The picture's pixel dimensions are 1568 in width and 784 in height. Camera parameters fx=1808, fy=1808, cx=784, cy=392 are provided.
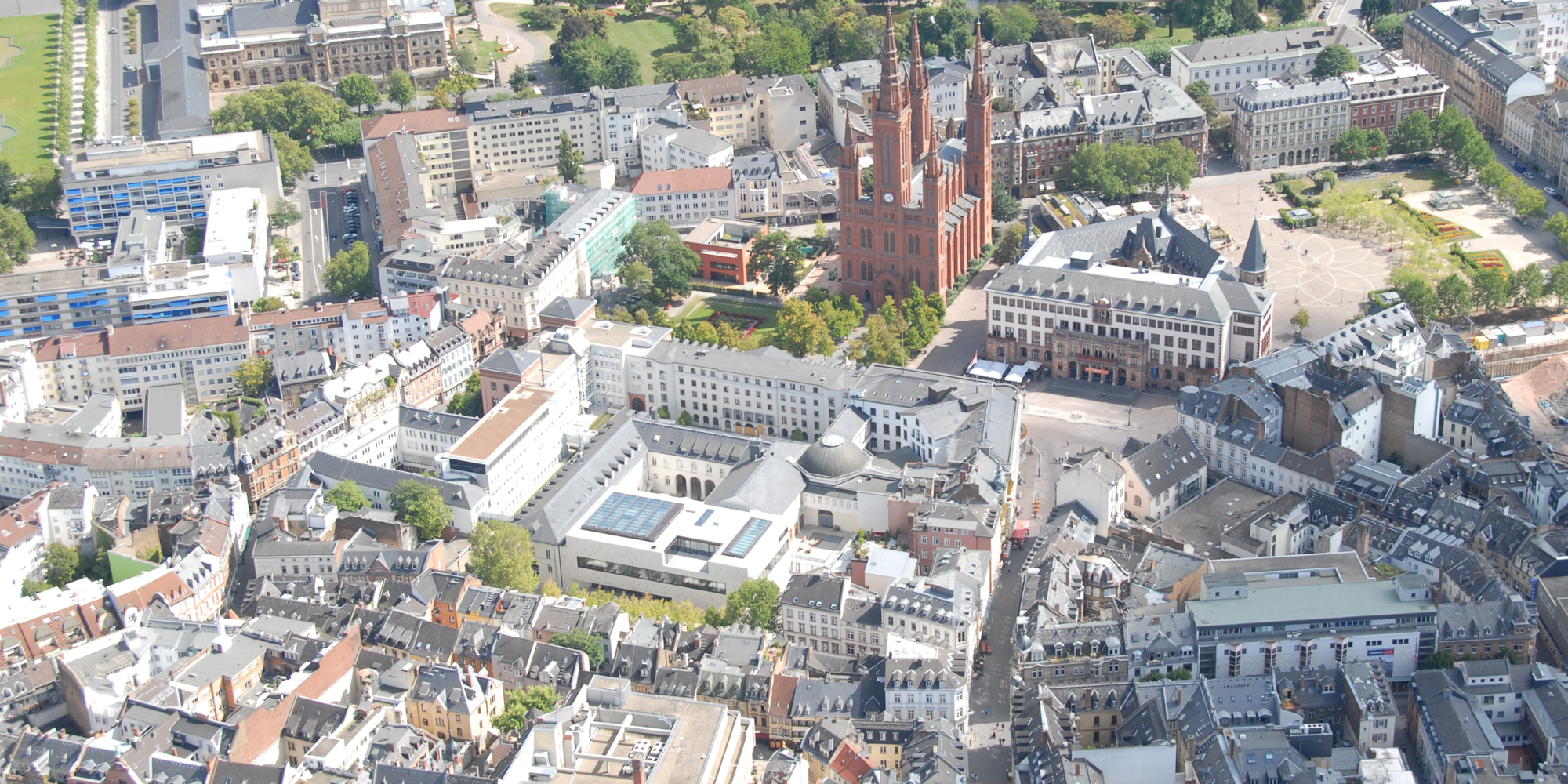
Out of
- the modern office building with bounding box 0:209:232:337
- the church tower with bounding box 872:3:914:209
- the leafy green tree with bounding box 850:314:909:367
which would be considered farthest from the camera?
the modern office building with bounding box 0:209:232:337

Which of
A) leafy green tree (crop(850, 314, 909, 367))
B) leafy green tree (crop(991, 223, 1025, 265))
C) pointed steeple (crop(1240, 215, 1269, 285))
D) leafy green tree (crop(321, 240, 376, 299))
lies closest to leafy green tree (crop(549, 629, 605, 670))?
leafy green tree (crop(850, 314, 909, 367))

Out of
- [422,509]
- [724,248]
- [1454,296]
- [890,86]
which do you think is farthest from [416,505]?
[1454,296]

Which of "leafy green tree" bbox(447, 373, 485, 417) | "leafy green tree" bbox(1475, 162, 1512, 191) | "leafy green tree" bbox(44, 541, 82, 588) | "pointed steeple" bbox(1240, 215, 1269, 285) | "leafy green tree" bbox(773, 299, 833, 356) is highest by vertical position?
"leafy green tree" bbox(1475, 162, 1512, 191)

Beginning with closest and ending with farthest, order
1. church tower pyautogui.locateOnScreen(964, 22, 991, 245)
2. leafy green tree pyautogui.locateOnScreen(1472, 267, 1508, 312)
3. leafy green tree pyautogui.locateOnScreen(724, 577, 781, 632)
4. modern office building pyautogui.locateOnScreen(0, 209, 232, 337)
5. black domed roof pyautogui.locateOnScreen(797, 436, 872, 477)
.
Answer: leafy green tree pyautogui.locateOnScreen(724, 577, 781, 632)
black domed roof pyautogui.locateOnScreen(797, 436, 872, 477)
leafy green tree pyautogui.locateOnScreen(1472, 267, 1508, 312)
modern office building pyautogui.locateOnScreen(0, 209, 232, 337)
church tower pyautogui.locateOnScreen(964, 22, 991, 245)

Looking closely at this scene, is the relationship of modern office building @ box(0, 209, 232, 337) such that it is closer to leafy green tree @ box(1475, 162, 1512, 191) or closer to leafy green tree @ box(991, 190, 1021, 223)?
leafy green tree @ box(991, 190, 1021, 223)

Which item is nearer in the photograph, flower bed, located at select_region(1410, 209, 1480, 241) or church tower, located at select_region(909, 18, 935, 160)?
church tower, located at select_region(909, 18, 935, 160)

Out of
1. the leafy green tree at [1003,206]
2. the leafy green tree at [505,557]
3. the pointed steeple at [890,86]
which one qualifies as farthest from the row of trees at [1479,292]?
the leafy green tree at [505,557]

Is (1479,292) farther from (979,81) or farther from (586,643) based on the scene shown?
(586,643)
